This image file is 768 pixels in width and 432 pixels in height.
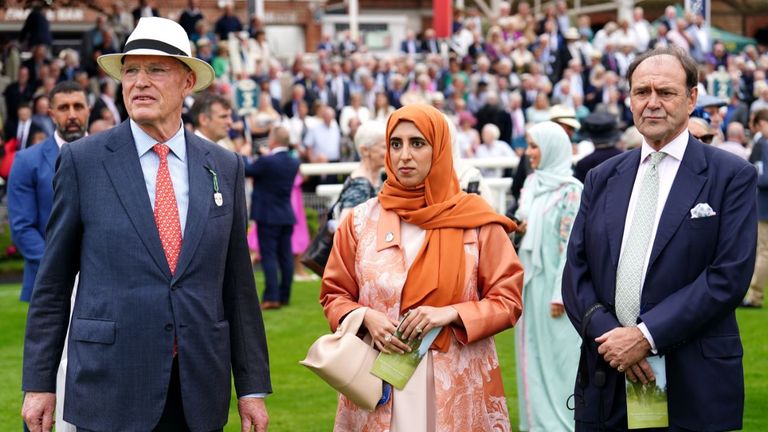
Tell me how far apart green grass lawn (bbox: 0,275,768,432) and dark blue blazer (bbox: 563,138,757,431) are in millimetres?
3944

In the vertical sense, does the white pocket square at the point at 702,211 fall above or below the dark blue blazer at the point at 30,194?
above

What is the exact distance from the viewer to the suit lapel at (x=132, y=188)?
4828 mm

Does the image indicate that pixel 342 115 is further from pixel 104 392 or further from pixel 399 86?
pixel 104 392

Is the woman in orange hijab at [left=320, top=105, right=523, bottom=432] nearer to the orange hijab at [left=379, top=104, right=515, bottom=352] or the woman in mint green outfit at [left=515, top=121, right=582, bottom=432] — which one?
the orange hijab at [left=379, top=104, right=515, bottom=352]

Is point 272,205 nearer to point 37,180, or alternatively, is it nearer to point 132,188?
point 37,180

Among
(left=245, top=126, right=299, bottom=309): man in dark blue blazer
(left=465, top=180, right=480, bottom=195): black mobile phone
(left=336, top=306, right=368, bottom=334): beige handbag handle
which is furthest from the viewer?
(left=245, top=126, right=299, bottom=309): man in dark blue blazer

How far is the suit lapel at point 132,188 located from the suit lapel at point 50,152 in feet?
9.42

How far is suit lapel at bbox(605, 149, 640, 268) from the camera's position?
5297 mm

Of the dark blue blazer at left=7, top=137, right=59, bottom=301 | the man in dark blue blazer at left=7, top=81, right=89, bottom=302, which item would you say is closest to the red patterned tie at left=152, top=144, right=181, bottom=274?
the man in dark blue blazer at left=7, top=81, right=89, bottom=302

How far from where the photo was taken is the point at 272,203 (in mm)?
14664

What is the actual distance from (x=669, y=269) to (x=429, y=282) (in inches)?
40.3

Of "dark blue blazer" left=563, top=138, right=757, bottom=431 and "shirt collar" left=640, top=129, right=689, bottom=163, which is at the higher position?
"shirt collar" left=640, top=129, right=689, bottom=163

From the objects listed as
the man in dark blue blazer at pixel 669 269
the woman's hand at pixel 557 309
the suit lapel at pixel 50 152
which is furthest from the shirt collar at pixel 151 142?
the woman's hand at pixel 557 309

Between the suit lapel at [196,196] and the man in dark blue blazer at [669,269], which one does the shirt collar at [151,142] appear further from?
the man in dark blue blazer at [669,269]
